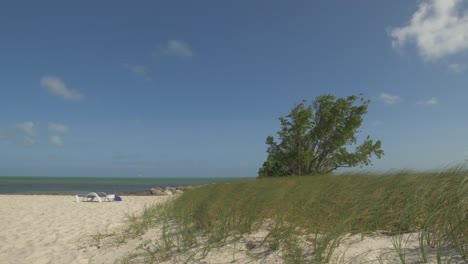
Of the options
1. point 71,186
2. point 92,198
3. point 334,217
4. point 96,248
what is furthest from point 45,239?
point 71,186

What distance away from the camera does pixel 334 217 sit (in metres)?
4.04

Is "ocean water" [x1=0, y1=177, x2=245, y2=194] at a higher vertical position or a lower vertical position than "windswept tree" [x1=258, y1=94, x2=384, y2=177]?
lower

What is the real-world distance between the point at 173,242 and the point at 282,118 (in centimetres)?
1814

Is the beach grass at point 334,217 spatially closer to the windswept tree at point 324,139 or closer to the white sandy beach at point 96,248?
the white sandy beach at point 96,248

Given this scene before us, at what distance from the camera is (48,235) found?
6.72m

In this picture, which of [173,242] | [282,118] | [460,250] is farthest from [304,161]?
[460,250]

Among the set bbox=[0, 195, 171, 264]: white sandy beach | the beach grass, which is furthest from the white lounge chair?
the beach grass

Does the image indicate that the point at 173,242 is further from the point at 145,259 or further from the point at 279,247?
the point at 279,247

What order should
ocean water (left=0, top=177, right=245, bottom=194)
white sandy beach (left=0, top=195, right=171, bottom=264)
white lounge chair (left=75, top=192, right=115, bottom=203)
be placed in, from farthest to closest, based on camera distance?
ocean water (left=0, top=177, right=245, bottom=194) → white lounge chair (left=75, top=192, right=115, bottom=203) → white sandy beach (left=0, top=195, right=171, bottom=264)

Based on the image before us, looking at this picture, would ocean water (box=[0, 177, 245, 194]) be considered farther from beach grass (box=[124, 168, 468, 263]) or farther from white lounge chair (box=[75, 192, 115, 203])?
white lounge chair (box=[75, 192, 115, 203])

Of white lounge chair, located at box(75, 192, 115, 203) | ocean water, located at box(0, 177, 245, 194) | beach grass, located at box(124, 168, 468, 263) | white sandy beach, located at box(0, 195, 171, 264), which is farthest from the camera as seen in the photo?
ocean water, located at box(0, 177, 245, 194)

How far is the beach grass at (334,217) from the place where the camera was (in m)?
3.04

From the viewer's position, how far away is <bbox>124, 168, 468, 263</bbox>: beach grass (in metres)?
3.04

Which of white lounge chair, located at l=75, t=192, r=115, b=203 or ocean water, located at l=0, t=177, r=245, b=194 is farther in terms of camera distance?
ocean water, located at l=0, t=177, r=245, b=194
